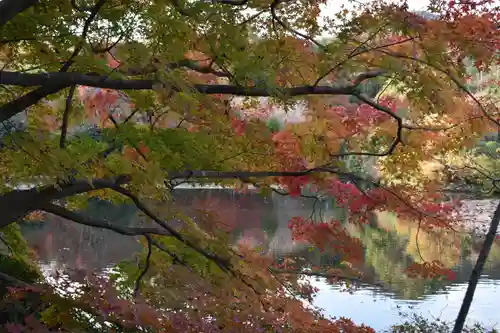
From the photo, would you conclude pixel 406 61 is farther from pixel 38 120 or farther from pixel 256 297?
pixel 38 120

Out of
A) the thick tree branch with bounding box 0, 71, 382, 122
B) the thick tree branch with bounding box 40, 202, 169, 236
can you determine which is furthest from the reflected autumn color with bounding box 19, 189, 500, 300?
the thick tree branch with bounding box 0, 71, 382, 122

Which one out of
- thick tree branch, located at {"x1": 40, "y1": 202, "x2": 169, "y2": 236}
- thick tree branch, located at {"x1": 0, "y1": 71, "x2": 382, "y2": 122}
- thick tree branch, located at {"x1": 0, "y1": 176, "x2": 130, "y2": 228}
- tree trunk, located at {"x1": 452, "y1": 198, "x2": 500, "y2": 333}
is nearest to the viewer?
thick tree branch, located at {"x1": 0, "y1": 71, "x2": 382, "y2": 122}

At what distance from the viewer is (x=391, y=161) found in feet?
19.3

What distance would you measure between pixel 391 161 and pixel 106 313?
3.12 metres

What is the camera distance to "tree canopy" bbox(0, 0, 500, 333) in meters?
3.68

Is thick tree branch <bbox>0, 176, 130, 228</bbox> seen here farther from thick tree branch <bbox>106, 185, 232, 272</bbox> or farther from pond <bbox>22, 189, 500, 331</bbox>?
pond <bbox>22, 189, 500, 331</bbox>

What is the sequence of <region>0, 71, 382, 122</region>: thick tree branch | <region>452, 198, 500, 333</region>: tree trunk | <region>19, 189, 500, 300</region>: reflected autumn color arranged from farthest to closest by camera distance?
<region>19, 189, 500, 300</region>: reflected autumn color, <region>452, 198, 500, 333</region>: tree trunk, <region>0, 71, 382, 122</region>: thick tree branch

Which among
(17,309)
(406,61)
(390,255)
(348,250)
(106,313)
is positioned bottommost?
(106,313)

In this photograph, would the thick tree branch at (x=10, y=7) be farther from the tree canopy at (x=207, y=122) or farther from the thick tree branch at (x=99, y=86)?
the thick tree branch at (x=99, y=86)

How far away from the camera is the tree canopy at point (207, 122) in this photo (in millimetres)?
3684

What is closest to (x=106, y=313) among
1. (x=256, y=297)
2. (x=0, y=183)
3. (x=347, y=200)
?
(x=256, y=297)

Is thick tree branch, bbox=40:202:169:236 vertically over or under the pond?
under

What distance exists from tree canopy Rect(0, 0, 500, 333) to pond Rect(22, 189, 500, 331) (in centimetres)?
77

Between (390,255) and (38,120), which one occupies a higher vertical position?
(390,255)
